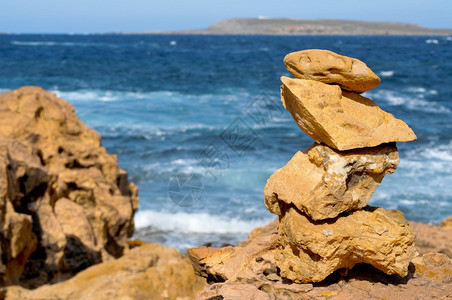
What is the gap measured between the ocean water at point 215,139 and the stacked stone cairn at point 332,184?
6808 mm

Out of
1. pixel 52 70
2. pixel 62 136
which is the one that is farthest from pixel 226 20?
pixel 62 136

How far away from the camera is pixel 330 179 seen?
3.94 metres

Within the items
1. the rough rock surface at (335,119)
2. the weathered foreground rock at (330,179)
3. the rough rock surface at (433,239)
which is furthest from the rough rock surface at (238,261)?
the rough rock surface at (433,239)

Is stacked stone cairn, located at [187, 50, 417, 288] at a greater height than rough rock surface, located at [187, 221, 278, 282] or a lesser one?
greater

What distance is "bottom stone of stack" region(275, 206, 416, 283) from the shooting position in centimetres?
397

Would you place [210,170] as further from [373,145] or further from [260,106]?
[373,145]

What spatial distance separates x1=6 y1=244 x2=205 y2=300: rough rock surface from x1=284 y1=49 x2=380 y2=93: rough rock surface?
378 cm

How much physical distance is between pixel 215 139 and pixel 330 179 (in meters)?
15.2

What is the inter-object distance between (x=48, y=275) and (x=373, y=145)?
4.74m

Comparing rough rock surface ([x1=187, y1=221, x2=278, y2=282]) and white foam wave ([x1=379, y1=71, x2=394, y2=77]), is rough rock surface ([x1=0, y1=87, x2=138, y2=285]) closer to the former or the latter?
rough rock surface ([x1=187, y1=221, x2=278, y2=282])

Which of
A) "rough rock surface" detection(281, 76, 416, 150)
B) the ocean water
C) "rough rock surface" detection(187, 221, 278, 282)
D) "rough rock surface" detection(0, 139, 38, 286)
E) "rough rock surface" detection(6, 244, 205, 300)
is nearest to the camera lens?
"rough rock surface" detection(281, 76, 416, 150)

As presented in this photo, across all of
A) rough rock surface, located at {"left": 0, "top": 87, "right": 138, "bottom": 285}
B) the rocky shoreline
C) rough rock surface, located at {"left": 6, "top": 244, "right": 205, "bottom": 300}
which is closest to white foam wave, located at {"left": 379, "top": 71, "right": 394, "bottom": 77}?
the rocky shoreline

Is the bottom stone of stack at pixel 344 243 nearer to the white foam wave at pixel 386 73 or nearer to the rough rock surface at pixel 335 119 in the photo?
the rough rock surface at pixel 335 119

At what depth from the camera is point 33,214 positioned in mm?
6848
